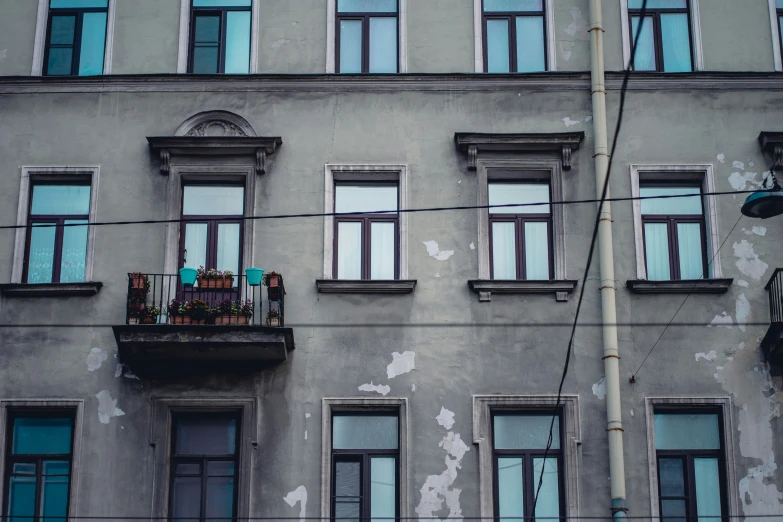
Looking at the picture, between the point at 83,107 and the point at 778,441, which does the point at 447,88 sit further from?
the point at 778,441

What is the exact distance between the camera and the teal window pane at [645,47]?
19953mm

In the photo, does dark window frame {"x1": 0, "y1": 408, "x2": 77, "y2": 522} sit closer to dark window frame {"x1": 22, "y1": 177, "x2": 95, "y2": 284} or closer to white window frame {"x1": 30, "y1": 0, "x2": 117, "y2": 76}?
dark window frame {"x1": 22, "y1": 177, "x2": 95, "y2": 284}

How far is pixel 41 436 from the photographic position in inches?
712

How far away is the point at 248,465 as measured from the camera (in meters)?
17.6

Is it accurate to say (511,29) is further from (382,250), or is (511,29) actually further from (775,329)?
(775,329)

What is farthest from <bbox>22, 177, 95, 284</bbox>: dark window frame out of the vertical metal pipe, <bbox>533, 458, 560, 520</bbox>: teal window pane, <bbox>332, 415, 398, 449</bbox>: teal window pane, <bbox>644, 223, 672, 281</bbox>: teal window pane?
<bbox>644, 223, 672, 281</bbox>: teal window pane

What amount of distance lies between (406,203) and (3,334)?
552 centimetres

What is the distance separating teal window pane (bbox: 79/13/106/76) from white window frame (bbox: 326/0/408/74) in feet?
10.5

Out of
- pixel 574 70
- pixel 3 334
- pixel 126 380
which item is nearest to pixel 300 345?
pixel 126 380

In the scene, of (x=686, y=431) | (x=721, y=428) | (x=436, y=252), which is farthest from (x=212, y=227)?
(x=721, y=428)

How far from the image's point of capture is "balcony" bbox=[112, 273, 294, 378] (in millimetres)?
17578

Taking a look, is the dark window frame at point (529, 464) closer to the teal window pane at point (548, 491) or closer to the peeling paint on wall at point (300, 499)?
the teal window pane at point (548, 491)

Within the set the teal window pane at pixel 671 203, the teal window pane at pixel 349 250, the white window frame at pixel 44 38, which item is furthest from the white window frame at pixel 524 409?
the white window frame at pixel 44 38

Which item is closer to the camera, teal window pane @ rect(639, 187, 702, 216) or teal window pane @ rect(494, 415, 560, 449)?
teal window pane @ rect(494, 415, 560, 449)
